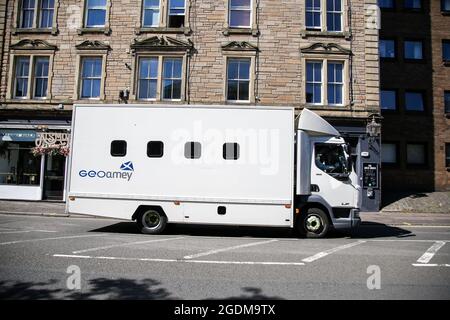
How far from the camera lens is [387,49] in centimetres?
2270

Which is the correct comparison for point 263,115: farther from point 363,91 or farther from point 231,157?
point 363,91

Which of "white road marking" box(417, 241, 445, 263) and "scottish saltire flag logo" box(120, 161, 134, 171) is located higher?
"scottish saltire flag logo" box(120, 161, 134, 171)

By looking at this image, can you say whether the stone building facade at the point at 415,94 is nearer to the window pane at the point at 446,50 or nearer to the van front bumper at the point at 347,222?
the window pane at the point at 446,50

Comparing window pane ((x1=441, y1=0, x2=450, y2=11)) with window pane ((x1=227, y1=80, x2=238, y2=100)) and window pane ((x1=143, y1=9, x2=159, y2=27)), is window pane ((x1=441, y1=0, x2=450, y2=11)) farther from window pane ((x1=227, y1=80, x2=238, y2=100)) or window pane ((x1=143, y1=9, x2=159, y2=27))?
window pane ((x1=143, y1=9, x2=159, y2=27))

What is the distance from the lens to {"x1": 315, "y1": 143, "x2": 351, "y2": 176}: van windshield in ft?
30.9

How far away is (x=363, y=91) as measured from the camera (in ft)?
57.8

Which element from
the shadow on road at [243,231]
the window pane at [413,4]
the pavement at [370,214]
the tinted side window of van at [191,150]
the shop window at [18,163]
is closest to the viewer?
the tinted side window of van at [191,150]

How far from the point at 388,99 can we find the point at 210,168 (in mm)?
17691

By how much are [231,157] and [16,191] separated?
45.9ft

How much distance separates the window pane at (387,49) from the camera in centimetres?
2264

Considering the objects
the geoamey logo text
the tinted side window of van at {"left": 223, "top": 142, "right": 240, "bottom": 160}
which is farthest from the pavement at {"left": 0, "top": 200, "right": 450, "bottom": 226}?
the tinted side window of van at {"left": 223, "top": 142, "right": 240, "bottom": 160}

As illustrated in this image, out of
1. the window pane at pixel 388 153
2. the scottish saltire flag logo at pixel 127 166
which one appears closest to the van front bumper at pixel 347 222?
the scottish saltire flag logo at pixel 127 166

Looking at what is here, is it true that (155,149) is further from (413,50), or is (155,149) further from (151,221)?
(413,50)

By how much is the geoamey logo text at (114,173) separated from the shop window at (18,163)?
1025cm
